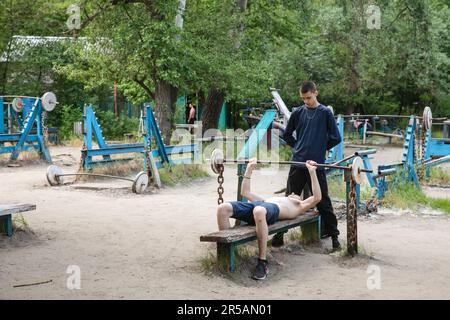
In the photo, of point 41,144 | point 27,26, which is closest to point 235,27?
point 41,144

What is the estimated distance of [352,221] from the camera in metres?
6.94

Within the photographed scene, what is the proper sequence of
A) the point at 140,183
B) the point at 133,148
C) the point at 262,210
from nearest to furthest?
the point at 262,210 → the point at 140,183 → the point at 133,148

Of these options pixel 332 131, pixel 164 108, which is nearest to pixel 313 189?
pixel 332 131

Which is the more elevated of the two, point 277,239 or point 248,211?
point 248,211

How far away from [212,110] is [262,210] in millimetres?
13592

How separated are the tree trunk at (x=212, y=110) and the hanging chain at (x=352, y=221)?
42.7ft

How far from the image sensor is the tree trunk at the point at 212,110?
19.8 metres

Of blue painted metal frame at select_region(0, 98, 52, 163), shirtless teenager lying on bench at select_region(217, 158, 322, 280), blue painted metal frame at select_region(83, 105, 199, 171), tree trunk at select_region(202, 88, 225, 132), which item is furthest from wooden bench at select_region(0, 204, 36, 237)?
tree trunk at select_region(202, 88, 225, 132)

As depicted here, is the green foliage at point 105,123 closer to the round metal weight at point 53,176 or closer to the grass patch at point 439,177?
the round metal weight at point 53,176

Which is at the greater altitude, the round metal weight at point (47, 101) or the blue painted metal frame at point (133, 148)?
the round metal weight at point (47, 101)

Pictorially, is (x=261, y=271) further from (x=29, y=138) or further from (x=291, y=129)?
(x=29, y=138)

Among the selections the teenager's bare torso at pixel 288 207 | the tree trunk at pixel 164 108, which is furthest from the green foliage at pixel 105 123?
the teenager's bare torso at pixel 288 207

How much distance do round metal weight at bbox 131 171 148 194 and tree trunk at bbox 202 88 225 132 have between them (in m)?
8.18
